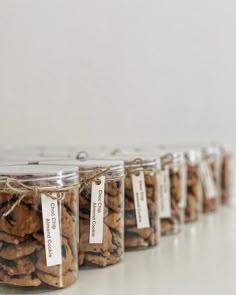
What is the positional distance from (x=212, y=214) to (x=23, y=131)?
1.59ft

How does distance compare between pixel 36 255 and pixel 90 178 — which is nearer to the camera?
pixel 36 255

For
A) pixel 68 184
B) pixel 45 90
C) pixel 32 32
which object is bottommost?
pixel 68 184

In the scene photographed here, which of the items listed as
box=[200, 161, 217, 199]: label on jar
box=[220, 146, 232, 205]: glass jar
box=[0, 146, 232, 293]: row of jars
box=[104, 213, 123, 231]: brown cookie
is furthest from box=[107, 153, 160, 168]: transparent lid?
box=[220, 146, 232, 205]: glass jar

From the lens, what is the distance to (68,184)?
79 cm

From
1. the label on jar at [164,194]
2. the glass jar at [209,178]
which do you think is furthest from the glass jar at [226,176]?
the label on jar at [164,194]

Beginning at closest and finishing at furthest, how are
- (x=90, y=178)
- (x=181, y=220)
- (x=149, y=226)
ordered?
(x=90, y=178), (x=149, y=226), (x=181, y=220)

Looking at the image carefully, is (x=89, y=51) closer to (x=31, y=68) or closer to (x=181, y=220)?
(x=31, y=68)

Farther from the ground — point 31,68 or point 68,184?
point 31,68

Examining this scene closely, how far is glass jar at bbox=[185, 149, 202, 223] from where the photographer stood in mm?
1261

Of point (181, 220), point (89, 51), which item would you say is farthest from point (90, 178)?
point (89, 51)

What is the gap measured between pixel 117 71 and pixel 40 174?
2.68 feet

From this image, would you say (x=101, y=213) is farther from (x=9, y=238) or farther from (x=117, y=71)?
(x=117, y=71)

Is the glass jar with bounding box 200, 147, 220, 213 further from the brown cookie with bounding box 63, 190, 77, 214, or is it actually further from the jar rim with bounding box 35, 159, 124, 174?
the brown cookie with bounding box 63, 190, 77, 214

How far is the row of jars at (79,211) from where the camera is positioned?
0.75 m
